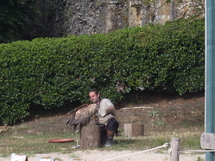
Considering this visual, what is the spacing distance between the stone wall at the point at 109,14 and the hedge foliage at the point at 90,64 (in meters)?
2.56

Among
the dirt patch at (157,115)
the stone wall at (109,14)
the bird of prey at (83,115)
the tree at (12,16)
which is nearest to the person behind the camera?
the bird of prey at (83,115)

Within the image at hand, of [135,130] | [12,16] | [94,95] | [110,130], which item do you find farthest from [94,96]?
[12,16]

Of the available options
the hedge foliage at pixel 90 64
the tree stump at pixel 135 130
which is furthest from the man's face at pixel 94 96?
the hedge foliage at pixel 90 64

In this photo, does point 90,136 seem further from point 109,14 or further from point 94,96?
point 109,14

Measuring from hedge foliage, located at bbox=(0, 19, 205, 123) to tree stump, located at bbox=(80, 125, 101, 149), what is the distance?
6530 mm

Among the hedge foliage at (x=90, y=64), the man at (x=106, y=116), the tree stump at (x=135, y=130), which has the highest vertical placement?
the hedge foliage at (x=90, y=64)

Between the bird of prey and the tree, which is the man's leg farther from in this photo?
the tree

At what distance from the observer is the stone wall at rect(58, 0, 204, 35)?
18.4 metres

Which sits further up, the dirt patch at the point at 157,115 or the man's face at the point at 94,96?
the man's face at the point at 94,96

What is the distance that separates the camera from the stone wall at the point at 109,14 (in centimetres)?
1844

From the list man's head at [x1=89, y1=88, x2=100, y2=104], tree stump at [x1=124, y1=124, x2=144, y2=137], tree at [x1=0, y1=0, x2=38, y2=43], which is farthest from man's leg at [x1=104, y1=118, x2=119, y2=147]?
tree at [x1=0, y1=0, x2=38, y2=43]

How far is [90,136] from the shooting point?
909 centimetres

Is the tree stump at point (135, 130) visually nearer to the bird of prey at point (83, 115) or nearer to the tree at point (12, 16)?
the bird of prey at point (83, 115)

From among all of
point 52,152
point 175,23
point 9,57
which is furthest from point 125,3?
point 52,152
